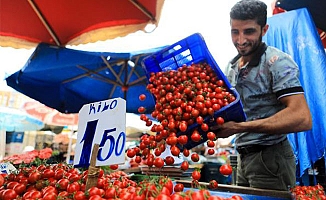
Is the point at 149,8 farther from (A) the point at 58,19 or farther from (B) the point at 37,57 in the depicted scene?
(B) the point at 37,57

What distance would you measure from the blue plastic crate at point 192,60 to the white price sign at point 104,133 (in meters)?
0.35

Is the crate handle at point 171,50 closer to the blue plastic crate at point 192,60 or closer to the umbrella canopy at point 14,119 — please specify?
the blue plastic crate at point 192,60

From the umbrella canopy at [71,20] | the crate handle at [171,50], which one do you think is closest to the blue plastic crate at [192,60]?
the crate handle at [171,50]

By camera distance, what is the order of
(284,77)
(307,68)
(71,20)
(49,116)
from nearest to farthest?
(284,77) → (307,68) → (71,20) → (49,116)

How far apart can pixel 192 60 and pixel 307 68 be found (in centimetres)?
161

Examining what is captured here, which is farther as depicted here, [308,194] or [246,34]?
[246,34]

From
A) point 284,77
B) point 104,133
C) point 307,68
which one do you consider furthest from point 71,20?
point 307,68

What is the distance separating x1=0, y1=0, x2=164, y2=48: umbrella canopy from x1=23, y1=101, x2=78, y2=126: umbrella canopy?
4194mm

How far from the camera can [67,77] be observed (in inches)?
180

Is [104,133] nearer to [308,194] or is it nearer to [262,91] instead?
[308,194]

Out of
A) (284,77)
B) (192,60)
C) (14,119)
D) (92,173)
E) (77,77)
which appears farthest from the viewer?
(14,119)

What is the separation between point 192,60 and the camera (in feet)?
6.52

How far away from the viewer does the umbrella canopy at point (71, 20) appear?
3.26m

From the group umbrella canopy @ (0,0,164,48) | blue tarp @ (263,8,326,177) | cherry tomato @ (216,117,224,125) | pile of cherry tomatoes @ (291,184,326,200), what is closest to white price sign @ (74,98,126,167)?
cherry tomato @ (216,117,224,125)
